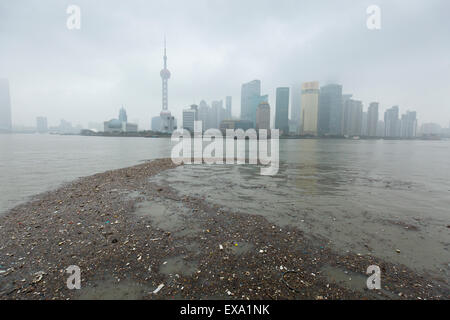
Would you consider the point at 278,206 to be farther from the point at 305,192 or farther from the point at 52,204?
the point at 52,204

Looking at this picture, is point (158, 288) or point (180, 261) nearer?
point (158, 288)

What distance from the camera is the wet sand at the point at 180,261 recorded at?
4.32 meters

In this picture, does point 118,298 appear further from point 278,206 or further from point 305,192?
point 305,192

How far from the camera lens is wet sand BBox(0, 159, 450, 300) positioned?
432cm

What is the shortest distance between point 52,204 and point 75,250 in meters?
6.40

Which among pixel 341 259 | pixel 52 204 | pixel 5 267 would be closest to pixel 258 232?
pixel 341 259

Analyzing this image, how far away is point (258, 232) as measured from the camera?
24.0 feet

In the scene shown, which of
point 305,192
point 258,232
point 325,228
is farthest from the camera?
point 305,192

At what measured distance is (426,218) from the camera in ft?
30.8

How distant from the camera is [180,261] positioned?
17.7ft

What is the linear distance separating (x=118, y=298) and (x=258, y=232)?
4.74 meters

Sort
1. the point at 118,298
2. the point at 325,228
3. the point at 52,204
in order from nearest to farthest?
1. the point at 118,298
2. the point at 325,228
3. the point at 52,204

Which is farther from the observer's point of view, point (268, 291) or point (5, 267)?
point (5, 267)
